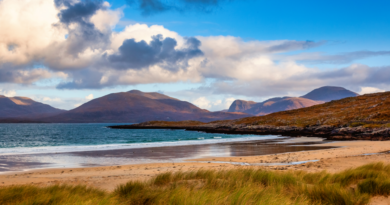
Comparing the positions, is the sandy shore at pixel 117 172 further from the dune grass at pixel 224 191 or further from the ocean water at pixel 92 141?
the ocean water at pixel 92 141

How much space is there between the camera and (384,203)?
276 inches

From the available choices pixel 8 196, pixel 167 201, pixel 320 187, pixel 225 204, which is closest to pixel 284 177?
pixel 320 187

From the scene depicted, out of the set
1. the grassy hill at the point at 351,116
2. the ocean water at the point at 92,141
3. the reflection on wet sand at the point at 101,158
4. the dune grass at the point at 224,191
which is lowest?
the ocean water at the point at 92,141

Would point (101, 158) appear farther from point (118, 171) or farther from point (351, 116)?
point (351, 116)

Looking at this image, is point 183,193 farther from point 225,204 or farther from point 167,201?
point 225,204

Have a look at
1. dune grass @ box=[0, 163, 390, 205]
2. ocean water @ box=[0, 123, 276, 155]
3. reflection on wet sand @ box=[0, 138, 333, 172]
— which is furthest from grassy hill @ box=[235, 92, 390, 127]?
dune grass @ box=[0, 163, 390, 205]

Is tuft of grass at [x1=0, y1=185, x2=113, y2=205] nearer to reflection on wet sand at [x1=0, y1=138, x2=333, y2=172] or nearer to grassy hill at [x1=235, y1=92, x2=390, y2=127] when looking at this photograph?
reflection on wet sand at [x1=0, y1=138, x2=333, y2=172]

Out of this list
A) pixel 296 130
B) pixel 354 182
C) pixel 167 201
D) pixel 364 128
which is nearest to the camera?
pixel 167 201

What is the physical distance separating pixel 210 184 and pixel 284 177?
2.72 meters

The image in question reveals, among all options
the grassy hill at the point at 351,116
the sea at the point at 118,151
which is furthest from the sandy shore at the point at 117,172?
the grassy hill at the point at 351,116

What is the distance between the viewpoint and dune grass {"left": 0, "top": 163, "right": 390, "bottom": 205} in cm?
Result: 594

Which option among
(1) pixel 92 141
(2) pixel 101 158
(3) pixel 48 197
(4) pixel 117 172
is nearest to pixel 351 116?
(1) pixel 92 141

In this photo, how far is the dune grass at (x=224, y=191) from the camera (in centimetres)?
594

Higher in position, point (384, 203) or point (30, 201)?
point (30, 201)
